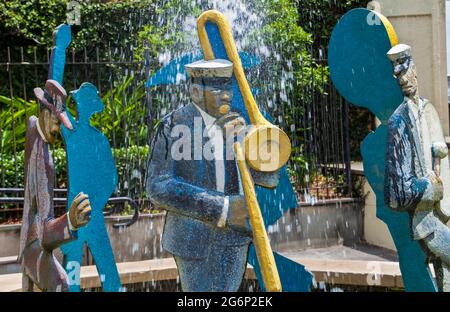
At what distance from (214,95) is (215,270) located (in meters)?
0.80

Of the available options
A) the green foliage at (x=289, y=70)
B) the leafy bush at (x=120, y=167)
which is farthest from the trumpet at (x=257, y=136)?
the green foliage at (x=289, y=70)

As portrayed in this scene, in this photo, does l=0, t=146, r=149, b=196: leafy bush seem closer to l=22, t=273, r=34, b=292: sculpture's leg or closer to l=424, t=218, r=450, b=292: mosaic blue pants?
l=22, t=273, r=34, b=292: sculpture's leg

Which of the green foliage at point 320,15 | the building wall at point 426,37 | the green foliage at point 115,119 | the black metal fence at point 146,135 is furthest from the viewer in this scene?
the green foliage at point 320,15

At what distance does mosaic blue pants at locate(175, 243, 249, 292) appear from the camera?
144 inches

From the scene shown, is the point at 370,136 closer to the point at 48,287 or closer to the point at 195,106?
the point at 195,106

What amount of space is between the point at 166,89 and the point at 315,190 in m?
1.93

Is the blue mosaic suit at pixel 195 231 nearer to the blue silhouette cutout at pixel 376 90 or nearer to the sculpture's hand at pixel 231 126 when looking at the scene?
the sculpture's hand at pixel 231 126

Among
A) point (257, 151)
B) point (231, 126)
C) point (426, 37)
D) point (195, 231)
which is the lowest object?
point (195, 231)

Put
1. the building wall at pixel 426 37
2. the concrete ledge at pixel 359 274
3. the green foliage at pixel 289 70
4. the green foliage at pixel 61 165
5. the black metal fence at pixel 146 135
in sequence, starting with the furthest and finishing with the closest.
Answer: the green foliage at pixel 289 70 < the black metal fence at pixel 146 135 < the green foliage at pixel 61 165 < the building wall at pixel 426 37 < the concrete ledge at pixel 359 274

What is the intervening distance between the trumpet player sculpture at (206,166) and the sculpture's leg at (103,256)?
604 mm

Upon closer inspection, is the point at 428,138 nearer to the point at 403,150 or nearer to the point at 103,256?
the point at 403,150

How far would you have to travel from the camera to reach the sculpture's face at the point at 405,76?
403 centimetres

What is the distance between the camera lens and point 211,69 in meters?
3.61

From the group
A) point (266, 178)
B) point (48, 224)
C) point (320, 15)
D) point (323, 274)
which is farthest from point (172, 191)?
point (320, 15)
